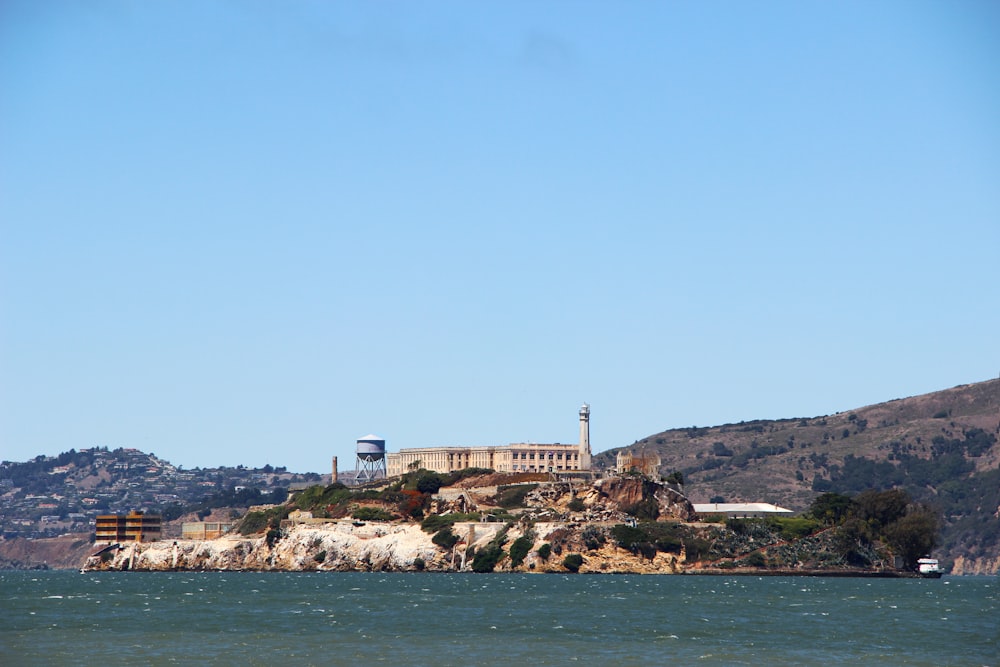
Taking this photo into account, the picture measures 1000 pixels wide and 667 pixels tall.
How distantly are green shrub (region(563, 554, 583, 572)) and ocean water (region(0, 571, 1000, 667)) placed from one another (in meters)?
30.3

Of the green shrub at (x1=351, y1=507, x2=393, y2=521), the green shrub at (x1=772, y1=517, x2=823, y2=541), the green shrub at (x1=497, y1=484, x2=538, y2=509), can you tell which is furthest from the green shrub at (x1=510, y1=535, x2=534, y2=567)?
the green shrub at (x1=772, y1=517, x2=823, y2=541)

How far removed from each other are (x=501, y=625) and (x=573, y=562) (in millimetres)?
83786

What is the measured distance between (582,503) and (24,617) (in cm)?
9823

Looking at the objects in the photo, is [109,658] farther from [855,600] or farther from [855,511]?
[855,511]

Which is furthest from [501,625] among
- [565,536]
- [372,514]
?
[372,514]

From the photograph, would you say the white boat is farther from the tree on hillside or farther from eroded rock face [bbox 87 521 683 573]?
eroded rock face [bbox 87 521 683 573]

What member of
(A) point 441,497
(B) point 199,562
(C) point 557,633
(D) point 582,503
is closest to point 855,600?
(C) point 557,633

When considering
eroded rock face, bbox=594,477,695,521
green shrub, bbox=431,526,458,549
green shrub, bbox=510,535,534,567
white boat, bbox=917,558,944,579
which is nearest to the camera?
white boat, bbox=917,558,944,579

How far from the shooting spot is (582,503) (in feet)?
590

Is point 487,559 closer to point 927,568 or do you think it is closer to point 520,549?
point 520,549

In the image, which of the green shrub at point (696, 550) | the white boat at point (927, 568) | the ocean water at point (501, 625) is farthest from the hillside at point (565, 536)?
the ocean water at point (501, 625)

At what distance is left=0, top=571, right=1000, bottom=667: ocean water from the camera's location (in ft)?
214

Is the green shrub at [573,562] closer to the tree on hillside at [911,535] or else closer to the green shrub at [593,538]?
the green shrub at [593,538]

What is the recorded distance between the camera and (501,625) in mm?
82062
